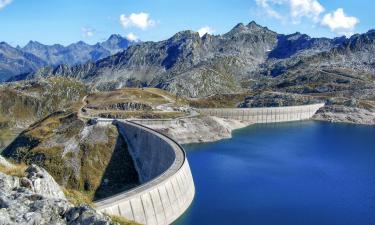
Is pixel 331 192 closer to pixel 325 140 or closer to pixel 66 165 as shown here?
pixel 66 165

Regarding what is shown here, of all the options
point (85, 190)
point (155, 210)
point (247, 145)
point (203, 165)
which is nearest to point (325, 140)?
point (247, 145)

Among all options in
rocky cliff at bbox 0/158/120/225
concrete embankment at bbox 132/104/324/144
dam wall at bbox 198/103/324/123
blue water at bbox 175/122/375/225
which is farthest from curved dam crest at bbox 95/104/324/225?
dam wall at bbox 198/103/324/123

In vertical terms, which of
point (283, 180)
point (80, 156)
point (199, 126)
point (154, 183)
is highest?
point (154, 183)

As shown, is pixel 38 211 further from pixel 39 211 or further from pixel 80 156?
pixel 80 156

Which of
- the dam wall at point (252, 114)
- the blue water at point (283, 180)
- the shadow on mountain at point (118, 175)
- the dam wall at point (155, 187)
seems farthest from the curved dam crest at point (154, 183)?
the dam wall at point (252, 114)

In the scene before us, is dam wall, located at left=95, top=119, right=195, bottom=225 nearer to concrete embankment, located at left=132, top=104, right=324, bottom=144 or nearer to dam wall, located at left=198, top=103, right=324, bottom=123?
concrete embankment, located at left=132, top=104, right=324, bottom=144

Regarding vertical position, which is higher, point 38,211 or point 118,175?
point 38,211

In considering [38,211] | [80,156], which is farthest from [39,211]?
[80,156]
